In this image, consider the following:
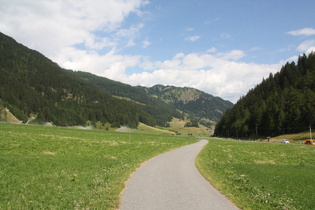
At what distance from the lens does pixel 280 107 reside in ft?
347

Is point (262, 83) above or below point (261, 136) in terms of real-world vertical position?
above

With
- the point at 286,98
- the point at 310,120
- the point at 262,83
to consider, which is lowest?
the point at 310,120

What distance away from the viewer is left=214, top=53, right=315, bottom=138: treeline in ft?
305

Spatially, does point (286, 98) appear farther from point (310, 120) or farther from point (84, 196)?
point (84, 196)

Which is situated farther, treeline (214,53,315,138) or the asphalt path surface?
treeline (214,53,315,138)

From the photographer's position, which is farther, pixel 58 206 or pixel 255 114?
pixel 255 114

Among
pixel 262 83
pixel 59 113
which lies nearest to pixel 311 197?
pixel 262 83

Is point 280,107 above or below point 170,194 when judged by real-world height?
above

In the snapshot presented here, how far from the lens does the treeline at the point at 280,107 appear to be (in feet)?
305

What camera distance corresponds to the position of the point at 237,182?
551 inches

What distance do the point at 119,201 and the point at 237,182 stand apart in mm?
7891

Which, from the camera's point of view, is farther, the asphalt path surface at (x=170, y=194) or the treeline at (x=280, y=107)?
the treeline at (x=280, y=107)

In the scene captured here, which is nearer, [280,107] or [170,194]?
[170,194]

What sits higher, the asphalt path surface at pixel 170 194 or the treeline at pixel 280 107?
the treeline at pixel 280 107
